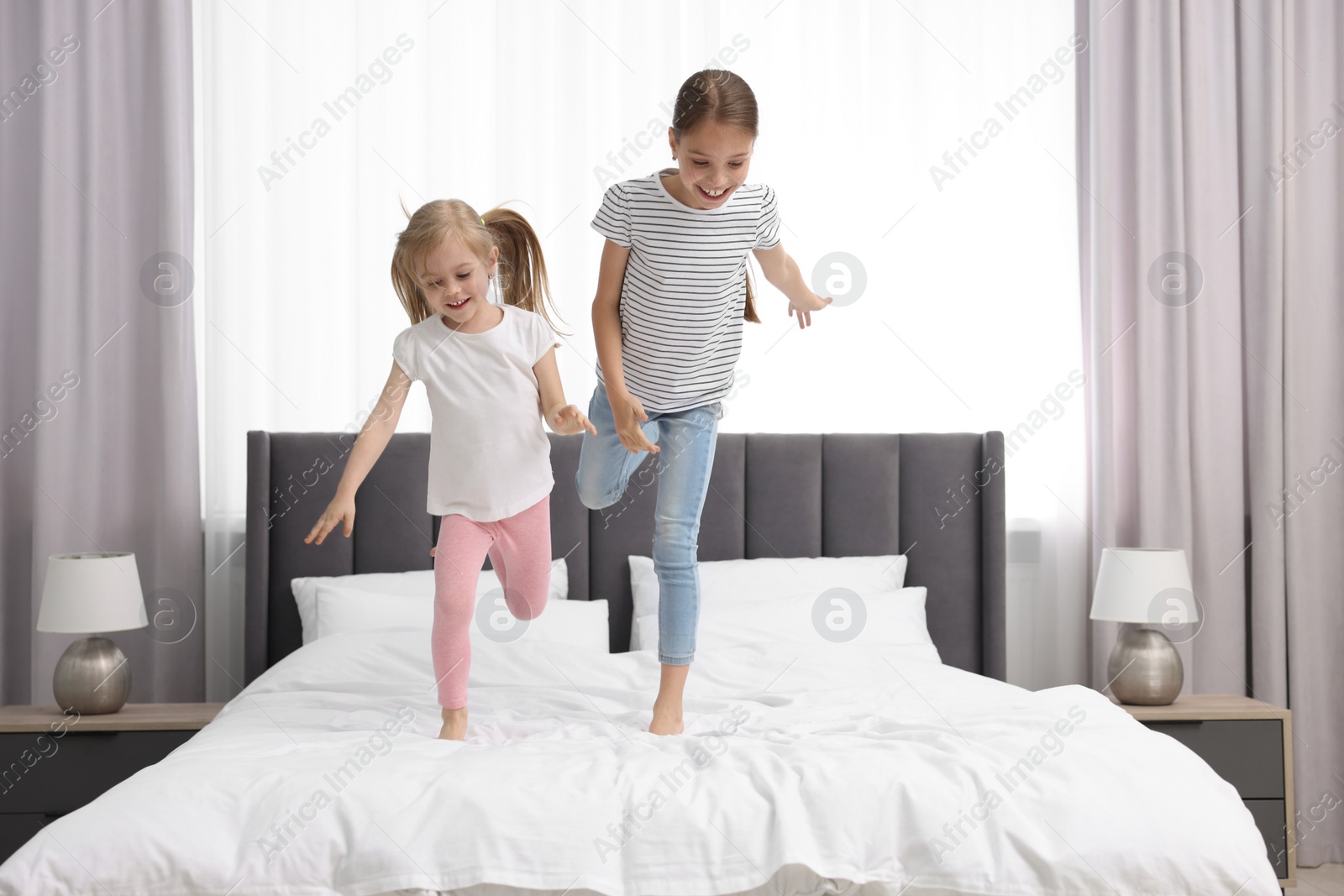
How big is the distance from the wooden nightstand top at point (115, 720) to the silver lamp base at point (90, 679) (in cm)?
3

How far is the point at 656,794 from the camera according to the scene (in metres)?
1.54

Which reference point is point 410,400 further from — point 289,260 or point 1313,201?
point 1313,201

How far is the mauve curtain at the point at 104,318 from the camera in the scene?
122 inches

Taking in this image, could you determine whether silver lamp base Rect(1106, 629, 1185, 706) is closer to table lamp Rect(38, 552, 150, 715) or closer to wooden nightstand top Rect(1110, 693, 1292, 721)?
wooden nightstand top Rect(1110, 693, 1292, 721)

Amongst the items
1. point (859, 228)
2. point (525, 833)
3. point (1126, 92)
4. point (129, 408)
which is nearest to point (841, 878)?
point (525, 833)

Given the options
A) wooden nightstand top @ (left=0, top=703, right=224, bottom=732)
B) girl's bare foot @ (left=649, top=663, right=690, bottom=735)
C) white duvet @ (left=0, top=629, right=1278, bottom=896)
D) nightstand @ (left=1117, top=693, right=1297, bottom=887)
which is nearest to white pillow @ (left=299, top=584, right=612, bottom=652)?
wooden nightstand top @ (left=0, top=703, right=224, bottom=732)

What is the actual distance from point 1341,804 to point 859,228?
7.77ft

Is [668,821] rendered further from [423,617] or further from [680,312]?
[423,617]

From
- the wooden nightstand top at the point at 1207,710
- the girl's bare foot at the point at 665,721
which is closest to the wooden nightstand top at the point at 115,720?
the girl's bare foot at the point at 665,721

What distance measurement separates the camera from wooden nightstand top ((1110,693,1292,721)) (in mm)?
2869

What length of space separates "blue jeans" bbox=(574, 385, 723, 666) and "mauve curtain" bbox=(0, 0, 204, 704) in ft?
5.70

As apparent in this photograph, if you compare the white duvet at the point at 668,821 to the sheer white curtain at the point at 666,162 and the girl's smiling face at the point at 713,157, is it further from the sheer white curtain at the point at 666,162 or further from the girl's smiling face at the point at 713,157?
the sheer white curtain at the point at 666,162

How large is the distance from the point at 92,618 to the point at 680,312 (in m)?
1.91

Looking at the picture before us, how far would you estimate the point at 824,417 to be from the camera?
11.0 ft
